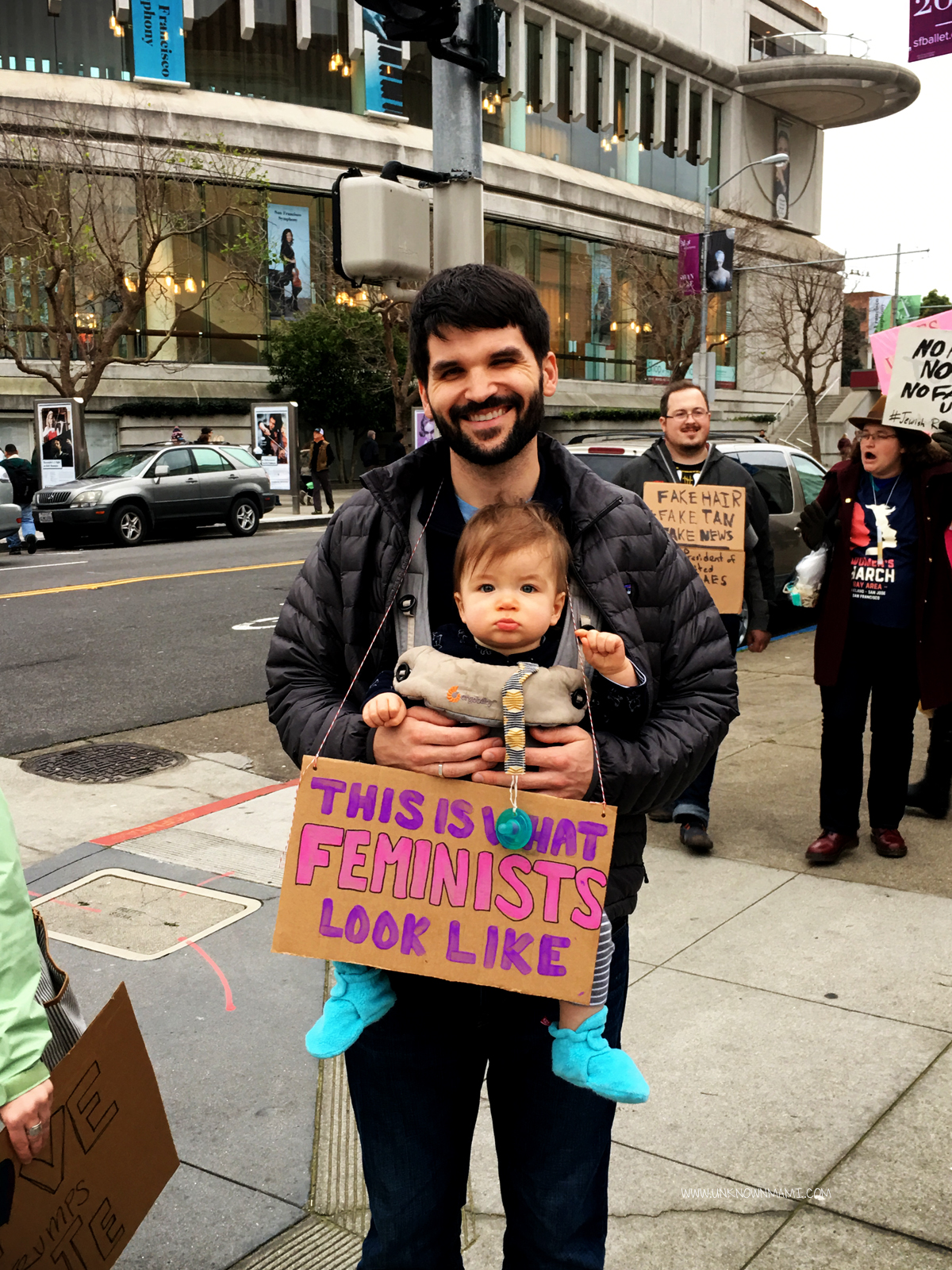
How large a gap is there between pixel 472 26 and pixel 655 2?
2051 inches

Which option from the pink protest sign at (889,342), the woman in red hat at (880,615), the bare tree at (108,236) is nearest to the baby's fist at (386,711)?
the woman in red hat at (880,615)

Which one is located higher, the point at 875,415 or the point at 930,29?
the point at 930,29

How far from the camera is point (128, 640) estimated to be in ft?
36.9

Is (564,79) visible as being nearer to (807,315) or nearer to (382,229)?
(807,315)

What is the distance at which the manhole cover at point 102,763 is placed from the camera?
7043 mm

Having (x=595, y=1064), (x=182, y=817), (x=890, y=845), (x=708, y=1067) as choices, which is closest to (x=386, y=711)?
(x=595, y=1064)

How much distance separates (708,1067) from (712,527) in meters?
3.24

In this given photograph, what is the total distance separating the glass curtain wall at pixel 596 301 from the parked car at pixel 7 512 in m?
28.7

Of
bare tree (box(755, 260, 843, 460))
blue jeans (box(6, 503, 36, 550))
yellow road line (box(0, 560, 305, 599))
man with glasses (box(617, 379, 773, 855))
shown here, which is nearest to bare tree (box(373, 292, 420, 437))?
blue jeans (box(6, 503, 36, 550))

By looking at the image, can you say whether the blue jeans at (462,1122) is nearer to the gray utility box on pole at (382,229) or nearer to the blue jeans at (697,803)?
the blue jeans at (697,803)

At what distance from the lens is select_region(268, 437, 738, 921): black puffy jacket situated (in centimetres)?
215

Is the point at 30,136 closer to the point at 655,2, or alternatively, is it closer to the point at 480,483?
the point at 480,483

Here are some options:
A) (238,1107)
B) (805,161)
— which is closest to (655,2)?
(805,161)

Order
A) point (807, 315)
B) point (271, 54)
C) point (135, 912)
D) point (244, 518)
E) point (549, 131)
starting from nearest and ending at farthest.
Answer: point (135, 912), point (244, 518), point (271, 54), point (807, 315), point (549, 131)
